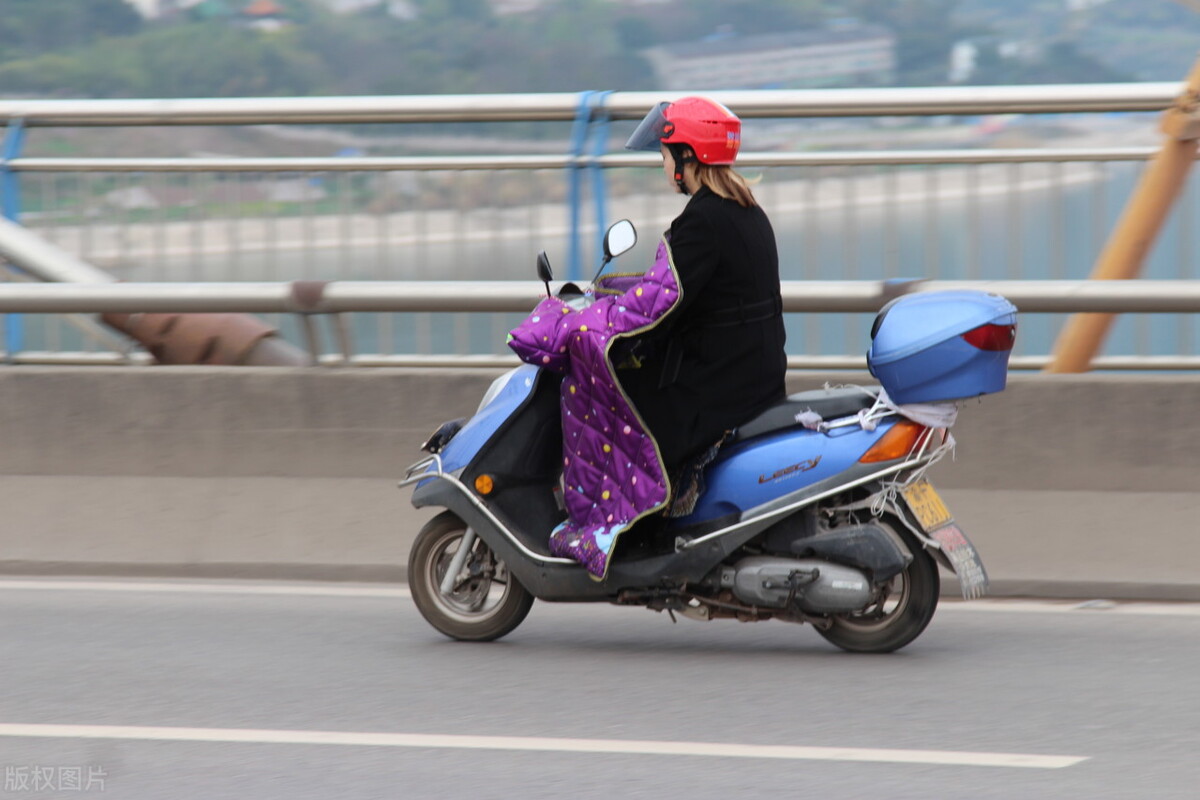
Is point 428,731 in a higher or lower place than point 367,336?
lower

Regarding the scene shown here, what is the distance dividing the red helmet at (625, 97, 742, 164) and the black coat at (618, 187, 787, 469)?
146 millimetres

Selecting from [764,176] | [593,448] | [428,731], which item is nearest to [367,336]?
[764,176]

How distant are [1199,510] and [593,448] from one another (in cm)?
253

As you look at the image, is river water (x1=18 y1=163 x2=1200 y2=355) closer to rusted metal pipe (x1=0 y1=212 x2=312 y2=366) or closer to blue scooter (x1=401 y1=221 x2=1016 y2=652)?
rusted metal pipe (x1=0 y1=212 x2=312 y2=366)

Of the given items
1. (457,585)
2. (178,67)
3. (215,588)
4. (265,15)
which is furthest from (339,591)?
(265,15)

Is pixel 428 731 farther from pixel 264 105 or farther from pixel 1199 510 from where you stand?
pixel 264 105

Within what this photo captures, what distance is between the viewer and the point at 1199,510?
24.8 feet

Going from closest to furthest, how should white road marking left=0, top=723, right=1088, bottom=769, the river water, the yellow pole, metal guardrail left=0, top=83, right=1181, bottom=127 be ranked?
white road marking left=0, top=723, right=1088, bottom=769 < the yellow pole < the river water < metal guardrail left=0, top=83, right=1181, bottom=127

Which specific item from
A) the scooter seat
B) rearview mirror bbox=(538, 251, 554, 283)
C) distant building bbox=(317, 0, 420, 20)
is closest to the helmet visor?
rearview mirror bbox=(538, 251, 554, 283)

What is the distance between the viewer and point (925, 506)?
6555 mm

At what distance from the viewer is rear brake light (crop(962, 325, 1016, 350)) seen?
6.39m

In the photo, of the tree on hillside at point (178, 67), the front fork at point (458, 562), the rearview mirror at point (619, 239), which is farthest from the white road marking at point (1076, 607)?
the tree on hillside at point (178, 67)

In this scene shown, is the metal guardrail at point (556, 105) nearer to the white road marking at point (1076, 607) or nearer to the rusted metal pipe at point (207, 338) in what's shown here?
the rusted metal pipe at point (207, 338)

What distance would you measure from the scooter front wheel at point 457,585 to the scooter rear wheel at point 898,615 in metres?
1.12
